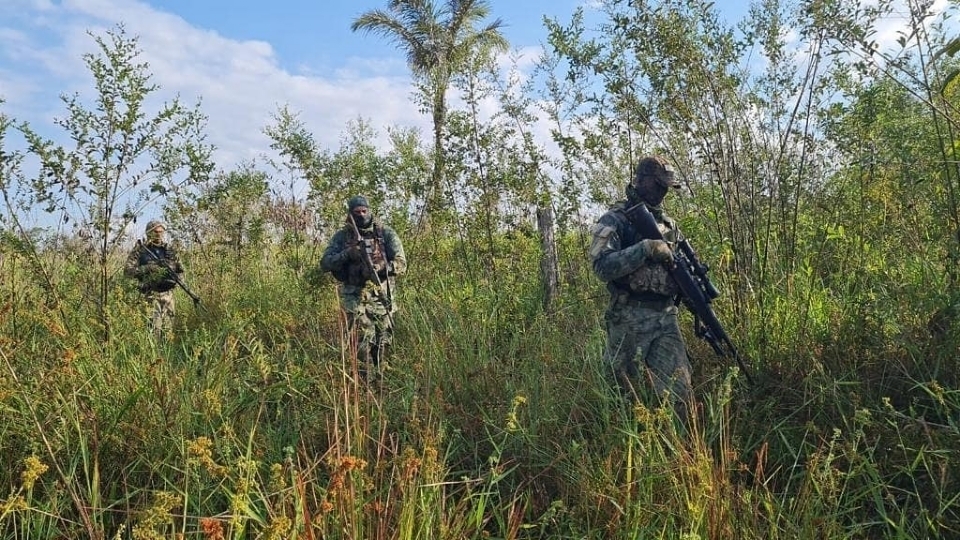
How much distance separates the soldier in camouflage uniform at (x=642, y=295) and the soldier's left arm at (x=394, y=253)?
88.1 inches

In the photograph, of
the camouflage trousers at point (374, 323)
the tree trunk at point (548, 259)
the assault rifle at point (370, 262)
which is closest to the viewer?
the assault rifle at point (370, 262)

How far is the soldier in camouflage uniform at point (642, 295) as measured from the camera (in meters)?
3.28

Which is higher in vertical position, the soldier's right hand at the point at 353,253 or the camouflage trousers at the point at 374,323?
the soldier's right hand at the point at 353,253

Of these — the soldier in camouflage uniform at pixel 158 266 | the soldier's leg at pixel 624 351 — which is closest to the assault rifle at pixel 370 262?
the soldier's leg at pixel 624 351

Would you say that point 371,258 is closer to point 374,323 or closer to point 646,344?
point 374,323

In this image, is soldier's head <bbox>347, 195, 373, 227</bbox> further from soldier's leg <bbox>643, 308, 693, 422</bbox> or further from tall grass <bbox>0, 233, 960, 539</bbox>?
soldier's leg <bbox>643, 308, 693, 422</bbox>

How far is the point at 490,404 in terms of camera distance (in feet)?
11.7

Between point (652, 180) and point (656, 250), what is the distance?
41 centimetres

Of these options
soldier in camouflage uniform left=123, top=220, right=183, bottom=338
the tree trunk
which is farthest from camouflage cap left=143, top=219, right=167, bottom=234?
the tree trunk

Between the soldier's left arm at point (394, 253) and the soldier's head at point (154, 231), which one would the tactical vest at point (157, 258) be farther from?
the soldier's left arm at point (394, 253)

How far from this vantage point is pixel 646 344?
10.9ft

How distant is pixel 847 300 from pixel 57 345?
4.55 meters

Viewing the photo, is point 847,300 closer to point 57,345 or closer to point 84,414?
point 84,414

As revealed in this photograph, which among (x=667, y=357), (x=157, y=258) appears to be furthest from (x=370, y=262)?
(x=157, y=258)
